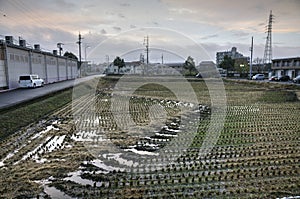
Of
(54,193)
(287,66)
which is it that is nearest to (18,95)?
(54,193)

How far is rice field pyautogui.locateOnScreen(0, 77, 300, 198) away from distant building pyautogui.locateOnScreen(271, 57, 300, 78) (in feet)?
114

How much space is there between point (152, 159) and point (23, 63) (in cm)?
2283

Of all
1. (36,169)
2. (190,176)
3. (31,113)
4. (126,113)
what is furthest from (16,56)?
(190,176)

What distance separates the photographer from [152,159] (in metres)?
6.59

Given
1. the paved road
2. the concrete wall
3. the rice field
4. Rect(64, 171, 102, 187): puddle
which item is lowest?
Rect(64, 171, 102, 187): puddle

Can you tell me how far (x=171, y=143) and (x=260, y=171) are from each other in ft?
9.63

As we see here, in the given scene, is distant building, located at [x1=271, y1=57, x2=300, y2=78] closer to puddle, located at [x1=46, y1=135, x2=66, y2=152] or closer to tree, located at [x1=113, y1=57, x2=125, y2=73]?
tree, located at [x1=113, y1=57, x2=125, y2=73]

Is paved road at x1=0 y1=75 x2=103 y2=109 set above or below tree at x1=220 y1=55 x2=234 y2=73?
below

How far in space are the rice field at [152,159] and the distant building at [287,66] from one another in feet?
114

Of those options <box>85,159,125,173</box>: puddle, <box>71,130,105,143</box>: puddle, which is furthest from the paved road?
<box>85,159,125,173</box>: puddle

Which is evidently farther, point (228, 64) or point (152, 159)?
point (228, 64)

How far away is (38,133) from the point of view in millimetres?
9273

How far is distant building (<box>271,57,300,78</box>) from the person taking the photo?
40.9 m

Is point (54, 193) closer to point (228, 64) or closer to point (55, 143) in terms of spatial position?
point (55, 143)
